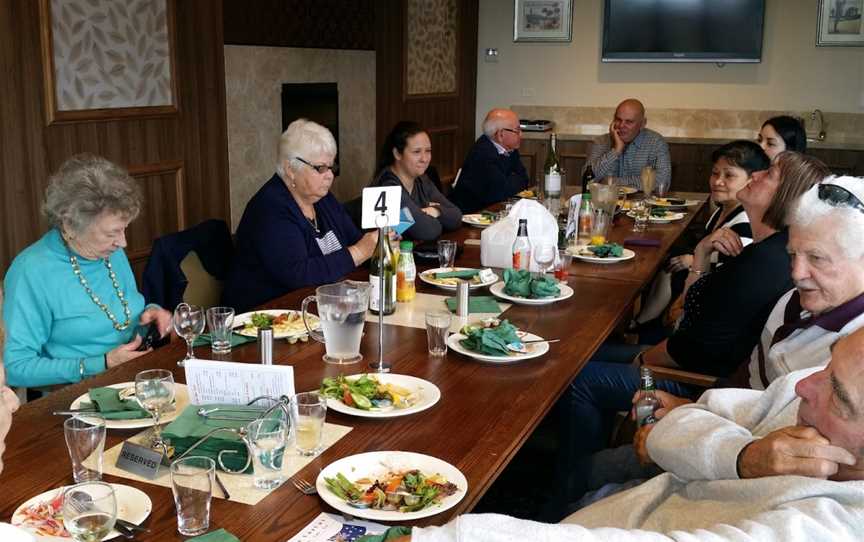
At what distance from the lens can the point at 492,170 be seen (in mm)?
5113

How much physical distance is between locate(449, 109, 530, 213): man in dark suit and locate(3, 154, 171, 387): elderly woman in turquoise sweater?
2833 millimetres

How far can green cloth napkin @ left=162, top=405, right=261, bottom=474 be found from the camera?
1532 mm

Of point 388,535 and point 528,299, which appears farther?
point 528,299

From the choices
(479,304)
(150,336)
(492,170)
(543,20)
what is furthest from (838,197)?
(543,20)

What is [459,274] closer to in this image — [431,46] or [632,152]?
[632,152]

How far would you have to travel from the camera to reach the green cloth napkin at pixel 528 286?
2699 millimetres

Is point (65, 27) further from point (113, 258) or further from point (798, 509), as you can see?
point (798, 509)

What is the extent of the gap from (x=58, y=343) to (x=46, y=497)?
1.11m

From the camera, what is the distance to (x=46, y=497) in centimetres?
141

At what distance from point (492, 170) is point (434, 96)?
8.13 feet

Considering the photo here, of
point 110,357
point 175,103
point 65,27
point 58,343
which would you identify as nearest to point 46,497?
point 110,357

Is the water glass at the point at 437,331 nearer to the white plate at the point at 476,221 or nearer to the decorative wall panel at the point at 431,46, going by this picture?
the white plate at the point at 476,221

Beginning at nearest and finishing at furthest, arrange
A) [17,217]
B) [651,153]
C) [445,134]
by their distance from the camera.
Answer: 1. [17,217]
2. [651,153]
3. [445,134]

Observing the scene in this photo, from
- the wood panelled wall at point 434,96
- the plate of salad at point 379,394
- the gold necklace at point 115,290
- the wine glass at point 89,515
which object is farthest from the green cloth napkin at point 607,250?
the wood panelled wall at point 434,96
